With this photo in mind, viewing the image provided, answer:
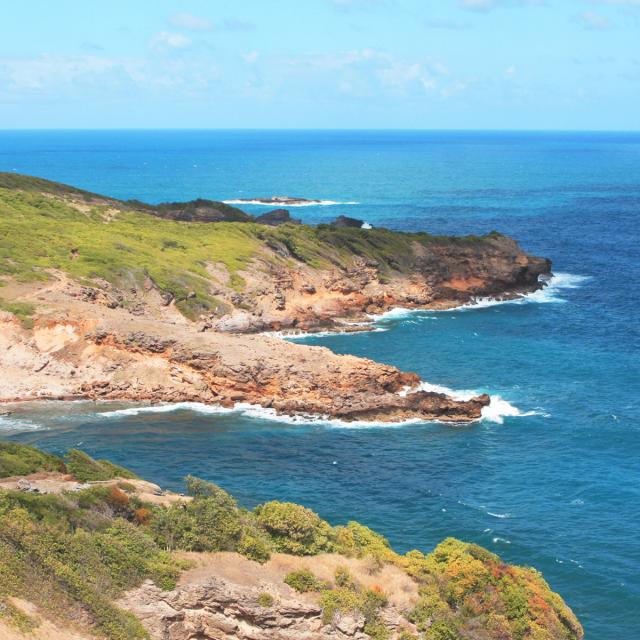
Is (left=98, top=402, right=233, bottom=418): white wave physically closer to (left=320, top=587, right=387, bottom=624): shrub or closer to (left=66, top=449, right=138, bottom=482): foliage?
(left=66, top=449, right=138, bottom=482): foliage

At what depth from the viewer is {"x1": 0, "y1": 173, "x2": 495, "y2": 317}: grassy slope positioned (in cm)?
8994

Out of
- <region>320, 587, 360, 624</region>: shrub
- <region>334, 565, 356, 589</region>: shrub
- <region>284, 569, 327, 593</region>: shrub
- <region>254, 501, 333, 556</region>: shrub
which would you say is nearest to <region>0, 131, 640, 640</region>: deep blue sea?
<region>254, 501, 333, 556</region>: shrub

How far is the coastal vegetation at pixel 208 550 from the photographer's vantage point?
2866 cm

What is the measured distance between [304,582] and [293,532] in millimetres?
3574

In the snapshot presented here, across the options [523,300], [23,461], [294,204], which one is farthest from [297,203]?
[23,461]

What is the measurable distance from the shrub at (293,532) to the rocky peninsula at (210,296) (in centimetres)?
2996

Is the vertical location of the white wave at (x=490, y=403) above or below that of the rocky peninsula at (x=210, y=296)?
below

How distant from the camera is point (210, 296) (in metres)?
91.8

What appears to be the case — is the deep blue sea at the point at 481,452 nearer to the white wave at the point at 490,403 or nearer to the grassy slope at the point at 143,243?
the white wave at the point at 490,403

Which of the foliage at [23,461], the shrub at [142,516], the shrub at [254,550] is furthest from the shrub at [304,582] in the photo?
the foliage at [23,461]

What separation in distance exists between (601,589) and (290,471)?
67.1 ft

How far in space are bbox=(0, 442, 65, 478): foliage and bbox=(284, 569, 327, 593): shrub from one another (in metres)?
15.5

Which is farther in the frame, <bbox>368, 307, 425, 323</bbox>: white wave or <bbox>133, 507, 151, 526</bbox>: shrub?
Result: <bbox>368, 307, 425, 323</bbox>: white wave

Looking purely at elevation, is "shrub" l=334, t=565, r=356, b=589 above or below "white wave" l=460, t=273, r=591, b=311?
above
